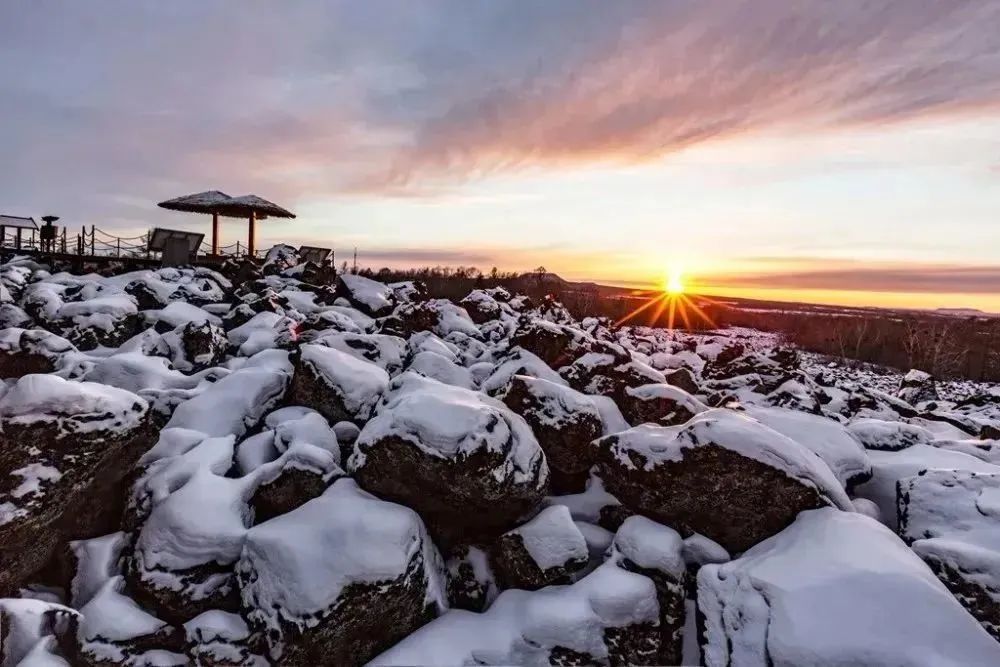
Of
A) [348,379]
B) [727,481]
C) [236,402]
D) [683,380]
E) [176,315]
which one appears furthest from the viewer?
[176,315]

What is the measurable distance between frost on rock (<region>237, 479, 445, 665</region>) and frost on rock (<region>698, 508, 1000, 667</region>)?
2.25 m

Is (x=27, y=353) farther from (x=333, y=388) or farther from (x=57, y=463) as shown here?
(x=333, y=388)

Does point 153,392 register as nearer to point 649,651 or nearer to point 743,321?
point 649,651

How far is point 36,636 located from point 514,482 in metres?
3.62

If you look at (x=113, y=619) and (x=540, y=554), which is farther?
(x=540, y=554)

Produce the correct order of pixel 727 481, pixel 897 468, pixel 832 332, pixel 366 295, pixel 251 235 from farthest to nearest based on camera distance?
pixel 832 332
pixel 251 235
pixel 366 295
pixel 897 468
pixel 727 481

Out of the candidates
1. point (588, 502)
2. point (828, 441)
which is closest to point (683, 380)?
point (828, 441)

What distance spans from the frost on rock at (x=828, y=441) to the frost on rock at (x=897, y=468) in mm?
133

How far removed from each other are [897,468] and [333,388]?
21.0 feet

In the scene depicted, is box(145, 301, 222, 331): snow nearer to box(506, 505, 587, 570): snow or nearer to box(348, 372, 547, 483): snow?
box(348, 372, 547, 483): snow

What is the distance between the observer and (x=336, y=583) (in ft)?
12.5

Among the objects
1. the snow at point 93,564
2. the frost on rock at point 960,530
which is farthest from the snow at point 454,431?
the frost on rock at point 960,530

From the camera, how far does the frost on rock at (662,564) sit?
400 centimetres

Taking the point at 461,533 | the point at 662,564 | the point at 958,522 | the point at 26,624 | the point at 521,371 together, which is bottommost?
the point at 26,624
